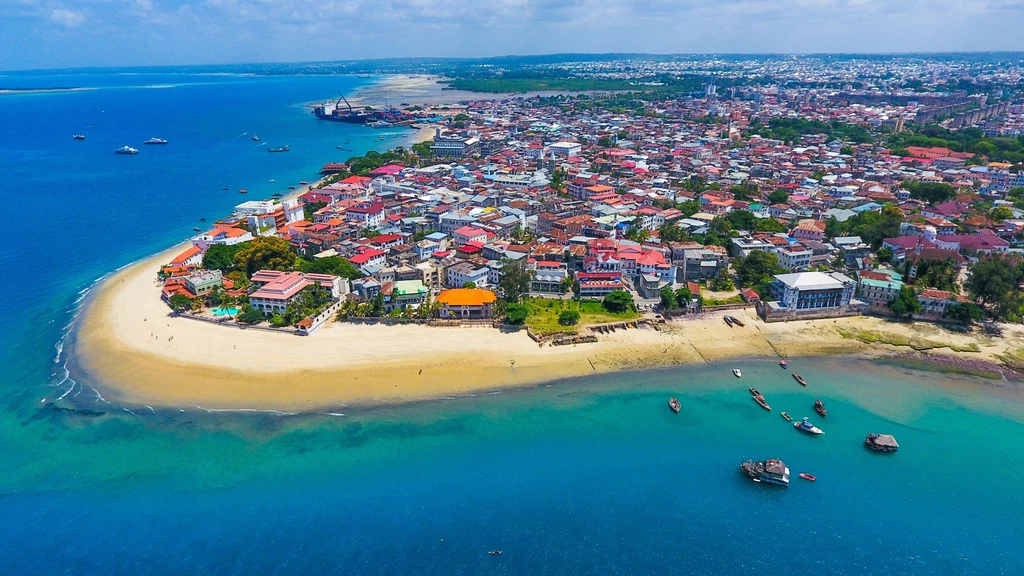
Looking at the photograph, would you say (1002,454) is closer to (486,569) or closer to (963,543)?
(963,543)

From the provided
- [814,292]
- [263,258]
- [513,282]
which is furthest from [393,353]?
[814,292]

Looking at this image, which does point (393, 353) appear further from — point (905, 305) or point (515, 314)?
point (905, 305)

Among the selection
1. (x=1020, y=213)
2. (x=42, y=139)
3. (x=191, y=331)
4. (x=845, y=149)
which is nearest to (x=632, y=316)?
(x=191, y=331)

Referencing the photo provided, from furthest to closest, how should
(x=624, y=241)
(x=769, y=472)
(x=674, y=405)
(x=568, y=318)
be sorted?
(x=624, y=241), (x=568, y=318), (x=674, y=405), (x=769, y=472)

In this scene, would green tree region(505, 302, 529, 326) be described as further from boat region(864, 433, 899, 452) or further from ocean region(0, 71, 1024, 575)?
boat region(864, 433, 899, 452)

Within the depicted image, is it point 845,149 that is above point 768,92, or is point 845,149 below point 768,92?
below

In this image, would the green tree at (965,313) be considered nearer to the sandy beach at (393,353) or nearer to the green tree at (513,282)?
the sandy beach at (393,353)

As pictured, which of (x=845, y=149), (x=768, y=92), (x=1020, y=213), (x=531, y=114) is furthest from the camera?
(x=768, y=92)
